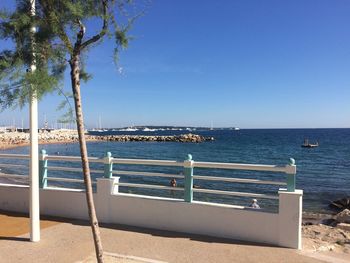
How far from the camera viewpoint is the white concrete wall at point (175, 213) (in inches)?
249

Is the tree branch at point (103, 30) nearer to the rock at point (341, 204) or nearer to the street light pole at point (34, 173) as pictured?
the street light pole at point (34, 173)

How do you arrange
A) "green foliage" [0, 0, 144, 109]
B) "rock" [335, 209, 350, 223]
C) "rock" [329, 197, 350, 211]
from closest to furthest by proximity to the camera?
"green foliage" [0, 0, 144, 109]
"rock" [335, 209, 350, 223]
"rock" [329, 197, 350, 211]

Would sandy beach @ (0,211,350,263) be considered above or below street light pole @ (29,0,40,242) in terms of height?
below

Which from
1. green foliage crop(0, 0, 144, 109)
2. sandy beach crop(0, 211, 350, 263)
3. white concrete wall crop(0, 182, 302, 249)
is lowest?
sandy beach crop(0, 211, 350, 263)

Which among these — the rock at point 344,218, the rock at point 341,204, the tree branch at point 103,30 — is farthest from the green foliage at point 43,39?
the rock at point 341,204

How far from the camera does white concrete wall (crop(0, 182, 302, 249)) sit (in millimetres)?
6324

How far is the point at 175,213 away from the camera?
7207 millimetres

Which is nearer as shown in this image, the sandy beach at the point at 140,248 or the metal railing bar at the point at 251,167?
the sandy beach at the point at 140,248

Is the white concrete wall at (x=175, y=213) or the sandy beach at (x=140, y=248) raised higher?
the white concrete wall at (x=175, y=213)

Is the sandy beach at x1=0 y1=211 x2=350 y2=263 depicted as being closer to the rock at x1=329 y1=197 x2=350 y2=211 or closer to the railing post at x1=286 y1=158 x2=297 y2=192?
the railing post at x1=286 y1=158 x2=297 y2=192

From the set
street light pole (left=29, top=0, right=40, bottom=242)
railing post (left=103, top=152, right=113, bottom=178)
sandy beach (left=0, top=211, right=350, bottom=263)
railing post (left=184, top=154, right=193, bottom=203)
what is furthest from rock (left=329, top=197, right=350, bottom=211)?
street light pole (left=29, top=0, right=40, bottom=242)

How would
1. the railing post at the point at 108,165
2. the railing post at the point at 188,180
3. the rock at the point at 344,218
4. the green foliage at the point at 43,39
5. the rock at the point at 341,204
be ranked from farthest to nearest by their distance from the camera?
1. the rock at the point at 341,204
2. the rock at the point at 344,218
3. the railing post at the point at 108,165
4. the railing post at the point at 188,180
5. the green foliage at the point at 43,39

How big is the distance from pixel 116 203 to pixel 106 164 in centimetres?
83

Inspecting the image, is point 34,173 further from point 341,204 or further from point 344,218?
point 341,204
